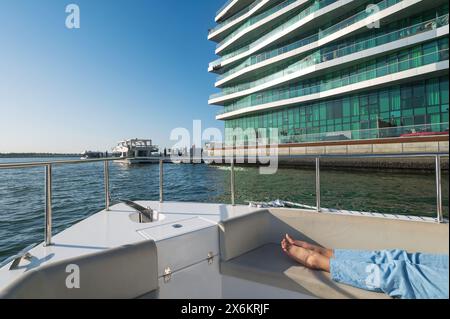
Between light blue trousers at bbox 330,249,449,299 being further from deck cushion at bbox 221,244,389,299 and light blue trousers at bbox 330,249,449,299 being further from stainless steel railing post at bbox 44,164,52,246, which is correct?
stainless steel railing post at bbox 44,164,52,246

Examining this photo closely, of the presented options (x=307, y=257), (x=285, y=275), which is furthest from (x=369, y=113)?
(x=285, y=275)

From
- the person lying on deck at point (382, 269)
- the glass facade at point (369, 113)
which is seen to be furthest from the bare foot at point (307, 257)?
the glass facade at point (369, 113)

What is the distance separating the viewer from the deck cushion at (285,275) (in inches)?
60.6

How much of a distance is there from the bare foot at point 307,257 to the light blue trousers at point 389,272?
67 millimetres

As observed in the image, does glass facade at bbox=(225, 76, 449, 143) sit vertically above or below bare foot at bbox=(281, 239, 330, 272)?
above

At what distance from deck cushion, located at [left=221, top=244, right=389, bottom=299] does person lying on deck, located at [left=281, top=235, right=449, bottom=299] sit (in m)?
0.05

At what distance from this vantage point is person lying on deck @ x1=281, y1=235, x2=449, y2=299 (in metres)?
1.27

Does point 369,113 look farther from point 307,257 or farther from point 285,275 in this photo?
point 285,275

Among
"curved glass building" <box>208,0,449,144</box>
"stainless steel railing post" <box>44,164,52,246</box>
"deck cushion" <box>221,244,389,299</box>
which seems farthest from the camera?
"curved glass building" <box>208,0,449,144</box>

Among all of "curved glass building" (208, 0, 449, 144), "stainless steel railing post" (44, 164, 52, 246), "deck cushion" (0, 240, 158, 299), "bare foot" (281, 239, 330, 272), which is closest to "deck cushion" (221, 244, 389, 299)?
"bare foot" (281, 239, 330, 272)

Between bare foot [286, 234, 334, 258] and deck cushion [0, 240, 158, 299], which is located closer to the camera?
deck cushion [0, 240, 158, 299]

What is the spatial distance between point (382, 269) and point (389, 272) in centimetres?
4
